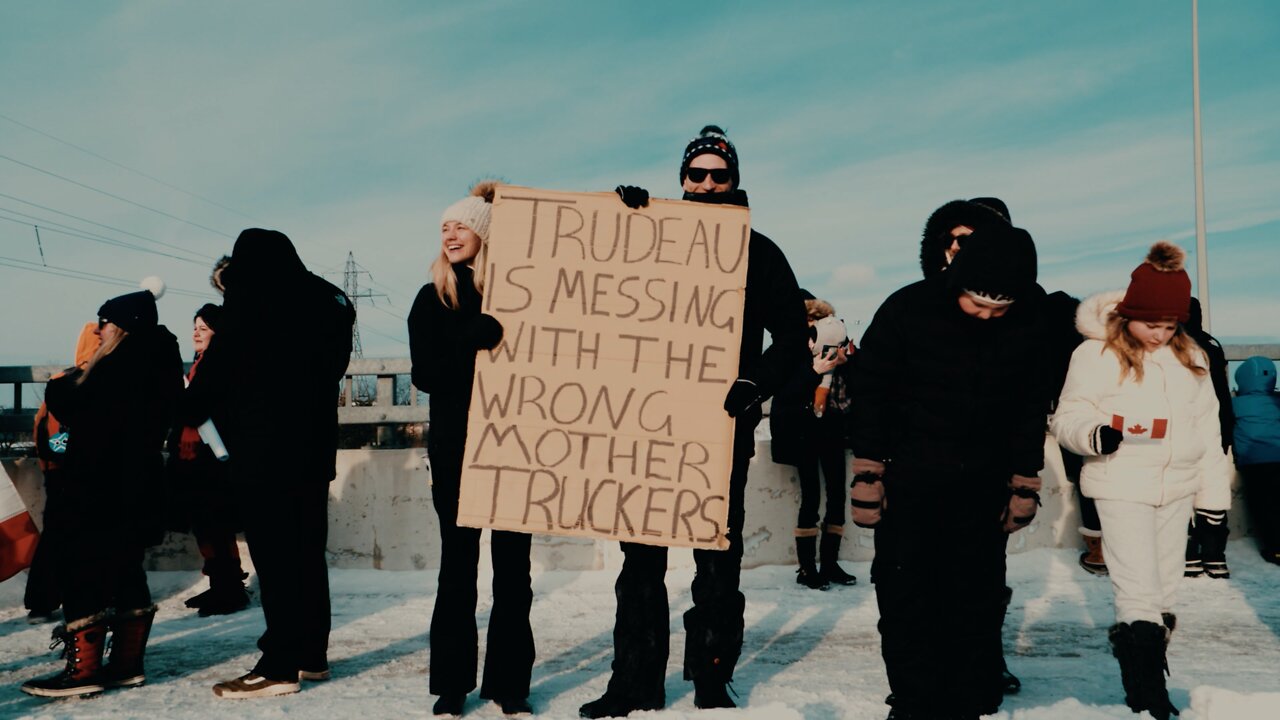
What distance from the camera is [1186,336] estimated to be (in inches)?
173

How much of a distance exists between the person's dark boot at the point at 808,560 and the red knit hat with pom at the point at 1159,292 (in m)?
3.48

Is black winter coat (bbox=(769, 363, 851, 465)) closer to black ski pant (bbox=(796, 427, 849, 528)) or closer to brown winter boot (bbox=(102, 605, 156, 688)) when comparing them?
black ski pant (bbox=(796, 427, 849, 528))

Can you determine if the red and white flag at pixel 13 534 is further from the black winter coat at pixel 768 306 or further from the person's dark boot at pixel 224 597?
the black winter coat at pixel 768 306

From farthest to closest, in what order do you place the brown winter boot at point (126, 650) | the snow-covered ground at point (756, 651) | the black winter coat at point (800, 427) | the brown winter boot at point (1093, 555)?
the brown winter boot at point (1093, 555) < the black winter coat at point (800, 427) < the brown winter boot at point (126, 650) < the snow-covered ground at point (756, 651)

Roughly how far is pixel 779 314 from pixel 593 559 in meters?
4.01

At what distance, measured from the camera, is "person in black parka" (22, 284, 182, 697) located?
476 cm

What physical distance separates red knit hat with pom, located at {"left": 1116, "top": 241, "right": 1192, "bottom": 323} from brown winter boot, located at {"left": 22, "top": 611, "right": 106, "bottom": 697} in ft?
16.0

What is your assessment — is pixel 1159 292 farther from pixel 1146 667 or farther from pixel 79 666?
pixel 79 666

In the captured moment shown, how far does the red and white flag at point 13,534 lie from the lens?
5.02 metres

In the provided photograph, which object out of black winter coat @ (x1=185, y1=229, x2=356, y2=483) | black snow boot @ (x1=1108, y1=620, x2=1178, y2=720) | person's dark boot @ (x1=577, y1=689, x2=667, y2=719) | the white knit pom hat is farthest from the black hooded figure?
black snow boot @ (x1=1108, y1=620, x2=1178, y2=720)

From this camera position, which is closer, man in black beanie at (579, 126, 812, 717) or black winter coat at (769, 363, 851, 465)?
man in black beanie at (579, 126, 812, 717)

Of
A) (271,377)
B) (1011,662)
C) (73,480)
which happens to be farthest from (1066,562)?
(73,480)

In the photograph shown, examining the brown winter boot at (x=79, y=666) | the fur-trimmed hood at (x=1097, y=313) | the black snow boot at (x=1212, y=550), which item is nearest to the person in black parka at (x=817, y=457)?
the black snow boot at (x=1212, y=550)

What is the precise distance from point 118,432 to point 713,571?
2.95 meters
